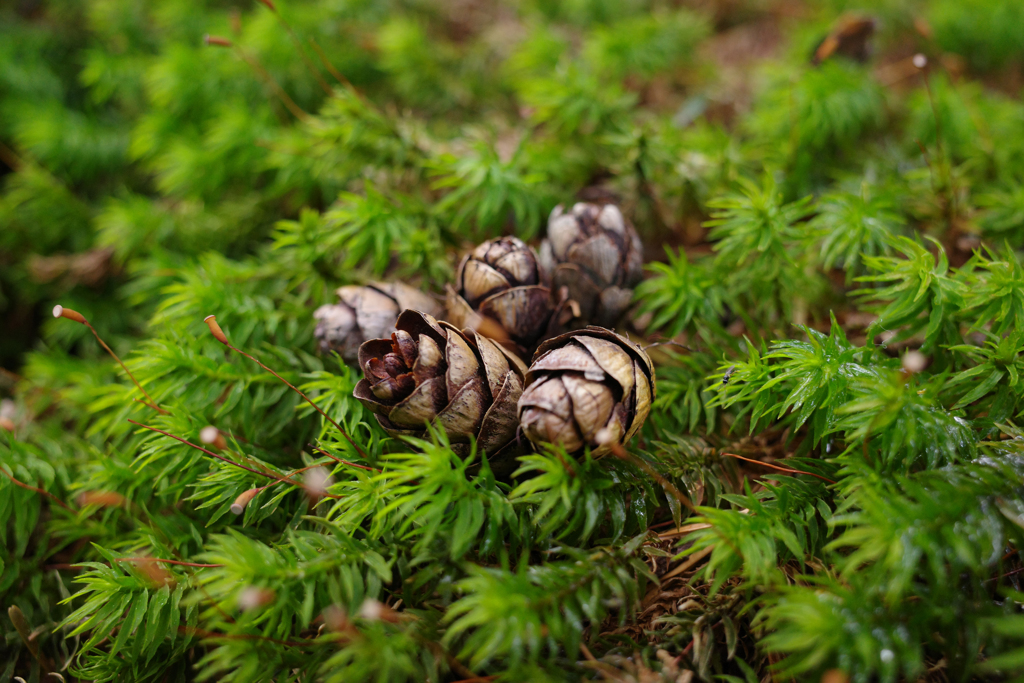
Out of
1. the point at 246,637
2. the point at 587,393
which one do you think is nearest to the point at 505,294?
the point at 587,393

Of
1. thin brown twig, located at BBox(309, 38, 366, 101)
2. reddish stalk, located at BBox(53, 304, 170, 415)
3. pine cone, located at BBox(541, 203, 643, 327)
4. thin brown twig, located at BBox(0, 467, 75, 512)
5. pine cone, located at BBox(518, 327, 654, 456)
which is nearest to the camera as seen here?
pine cone, located at BBox(518, 327, 654, 456)

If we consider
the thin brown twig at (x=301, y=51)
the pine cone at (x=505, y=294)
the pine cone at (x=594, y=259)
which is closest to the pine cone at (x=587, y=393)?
the pine cone at (x=505, y=294)

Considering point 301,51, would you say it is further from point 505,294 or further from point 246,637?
point 246,637

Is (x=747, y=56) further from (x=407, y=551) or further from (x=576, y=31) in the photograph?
(x=407, y=551)

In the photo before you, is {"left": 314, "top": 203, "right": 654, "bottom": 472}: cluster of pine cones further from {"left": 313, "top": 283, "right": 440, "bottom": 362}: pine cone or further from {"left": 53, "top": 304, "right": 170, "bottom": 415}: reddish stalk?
{"left": 53, "top": 304, "right": 170, "bottom": 415}: reddish stalk

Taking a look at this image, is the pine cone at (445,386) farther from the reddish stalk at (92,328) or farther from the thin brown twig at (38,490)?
the thin brown twig at (38,490)

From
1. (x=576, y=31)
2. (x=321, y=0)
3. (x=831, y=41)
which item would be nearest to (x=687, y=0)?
(x=576, y=31)

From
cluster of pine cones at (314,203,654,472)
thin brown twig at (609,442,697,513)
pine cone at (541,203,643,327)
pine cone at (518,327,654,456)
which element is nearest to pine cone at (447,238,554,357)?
cluster of pine cones at (314,203,654,472)
